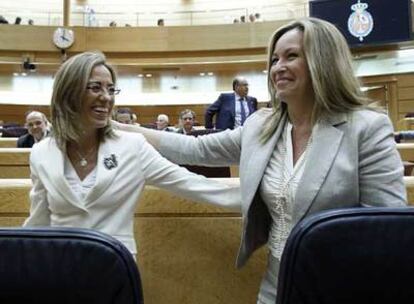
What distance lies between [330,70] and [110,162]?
0.70 metres

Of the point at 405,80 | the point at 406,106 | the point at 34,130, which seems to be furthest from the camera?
the point at 406,106

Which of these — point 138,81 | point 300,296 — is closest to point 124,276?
point 300,296

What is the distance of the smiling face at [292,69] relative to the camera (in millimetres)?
1234

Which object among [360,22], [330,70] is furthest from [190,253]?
[360,22]

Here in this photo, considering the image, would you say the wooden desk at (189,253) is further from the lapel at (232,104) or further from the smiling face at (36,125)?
the lapel at (232,104)

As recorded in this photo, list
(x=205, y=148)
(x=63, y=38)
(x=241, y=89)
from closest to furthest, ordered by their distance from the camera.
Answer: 1. (x=205, y=148)
2. (x=241, y=89)
3. (x=63, y=38)

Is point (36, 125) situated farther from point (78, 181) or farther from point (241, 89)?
point (78, 181)

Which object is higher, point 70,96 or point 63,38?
point 63,38

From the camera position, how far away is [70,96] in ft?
4.63

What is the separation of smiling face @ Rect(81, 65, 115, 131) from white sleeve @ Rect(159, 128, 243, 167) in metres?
0.24

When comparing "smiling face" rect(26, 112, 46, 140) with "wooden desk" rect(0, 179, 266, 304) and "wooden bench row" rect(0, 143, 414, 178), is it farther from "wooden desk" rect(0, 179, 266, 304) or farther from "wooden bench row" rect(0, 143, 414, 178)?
"wooden desk" rect(0, 179, 266, 304)

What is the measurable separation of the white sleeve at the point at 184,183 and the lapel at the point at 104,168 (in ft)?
0.29

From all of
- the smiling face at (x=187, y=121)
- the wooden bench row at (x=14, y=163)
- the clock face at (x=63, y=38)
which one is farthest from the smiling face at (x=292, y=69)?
the clock face at (x=63, y=38)

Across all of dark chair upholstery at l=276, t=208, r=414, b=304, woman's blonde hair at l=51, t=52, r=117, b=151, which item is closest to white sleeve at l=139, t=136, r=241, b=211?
woman's blonde hair at l=51, t=52, r=117, b=151
